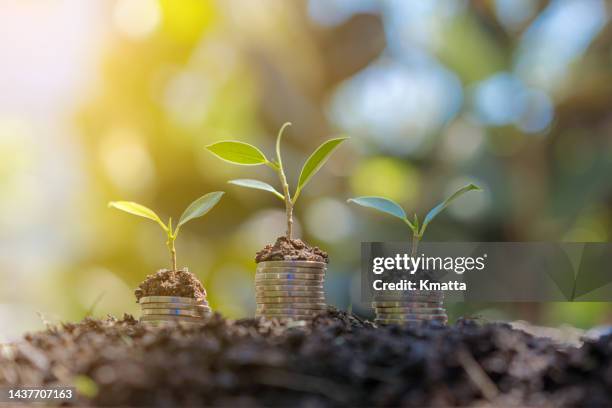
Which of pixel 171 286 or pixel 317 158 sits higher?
pixel 317 158

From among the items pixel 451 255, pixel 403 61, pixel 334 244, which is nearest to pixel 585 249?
pixel 451 255

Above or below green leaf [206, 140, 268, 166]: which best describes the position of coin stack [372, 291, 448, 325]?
below

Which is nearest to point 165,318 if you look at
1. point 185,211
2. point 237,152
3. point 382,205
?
point 185,211

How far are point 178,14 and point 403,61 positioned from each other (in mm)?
2118

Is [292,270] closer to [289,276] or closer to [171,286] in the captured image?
[289,276]

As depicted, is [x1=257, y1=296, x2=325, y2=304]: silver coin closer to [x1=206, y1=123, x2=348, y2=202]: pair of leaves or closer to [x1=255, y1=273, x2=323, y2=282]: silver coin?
[x1=255, y1=273, x2=323, y2=282]: silver coin

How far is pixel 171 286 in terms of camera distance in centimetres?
109

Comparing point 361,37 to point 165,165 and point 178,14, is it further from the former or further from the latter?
point 165,165

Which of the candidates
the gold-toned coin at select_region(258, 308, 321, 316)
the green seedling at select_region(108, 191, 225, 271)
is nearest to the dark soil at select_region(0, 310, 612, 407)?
the gold-toned coin at select_region(258, 308, 321, 316)

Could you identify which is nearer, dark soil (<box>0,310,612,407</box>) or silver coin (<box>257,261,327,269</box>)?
dark soil (<box>0,310,612,407</box>)

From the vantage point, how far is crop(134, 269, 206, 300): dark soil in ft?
3.59

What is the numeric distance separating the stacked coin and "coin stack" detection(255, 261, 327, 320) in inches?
4.5

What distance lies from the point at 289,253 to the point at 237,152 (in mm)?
199

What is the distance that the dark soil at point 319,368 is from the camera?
26.1 inches
